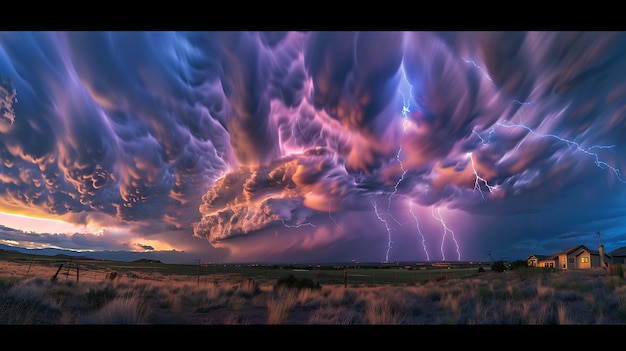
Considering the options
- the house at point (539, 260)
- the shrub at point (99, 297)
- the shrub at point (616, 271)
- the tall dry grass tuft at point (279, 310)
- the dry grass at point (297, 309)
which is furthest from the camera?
the house at point (539, 260)

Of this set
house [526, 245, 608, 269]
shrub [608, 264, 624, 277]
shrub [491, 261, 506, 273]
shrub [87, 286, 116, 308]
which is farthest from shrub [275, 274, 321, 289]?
house [526, 245, 608, 269]

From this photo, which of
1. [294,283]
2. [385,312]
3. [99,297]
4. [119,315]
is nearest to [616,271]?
[385,312]

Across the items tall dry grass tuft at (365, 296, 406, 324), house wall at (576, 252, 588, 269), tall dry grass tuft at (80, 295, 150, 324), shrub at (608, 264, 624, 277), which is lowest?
tall dry grass tuft at (80, 295, 150, 324)

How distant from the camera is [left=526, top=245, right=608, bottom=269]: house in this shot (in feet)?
119

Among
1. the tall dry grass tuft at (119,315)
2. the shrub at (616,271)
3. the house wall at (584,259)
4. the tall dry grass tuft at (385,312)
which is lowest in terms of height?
the tall dry grass tuft at (119,315)

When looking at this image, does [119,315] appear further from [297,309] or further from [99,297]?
[297,309]

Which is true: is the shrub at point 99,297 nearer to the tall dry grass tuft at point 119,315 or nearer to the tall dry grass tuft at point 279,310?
the tall dry grass tuft at point 119,315

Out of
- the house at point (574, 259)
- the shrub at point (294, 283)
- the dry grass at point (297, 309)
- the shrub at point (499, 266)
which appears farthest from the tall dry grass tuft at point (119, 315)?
the house at point (574, 259)

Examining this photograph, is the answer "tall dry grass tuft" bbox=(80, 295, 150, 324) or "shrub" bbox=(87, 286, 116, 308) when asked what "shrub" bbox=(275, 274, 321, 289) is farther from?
"tall dry grass tuft" bbox=(80, 295, 150, 324)

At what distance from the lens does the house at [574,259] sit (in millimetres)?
36219

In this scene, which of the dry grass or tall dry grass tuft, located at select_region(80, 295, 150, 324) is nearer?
tall dry grass tuft, located at select_region(80, 295, 150, 324)
